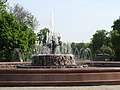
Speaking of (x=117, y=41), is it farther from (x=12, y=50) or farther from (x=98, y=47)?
(x=98, y=47)

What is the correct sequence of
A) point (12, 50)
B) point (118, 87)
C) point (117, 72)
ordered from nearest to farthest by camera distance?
point (118, 87), point (117, 72), point (12, 50)

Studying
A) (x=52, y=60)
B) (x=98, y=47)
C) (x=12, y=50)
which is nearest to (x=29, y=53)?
(x=12, y=50)

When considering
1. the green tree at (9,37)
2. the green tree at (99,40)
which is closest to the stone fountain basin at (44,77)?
the green tree at (9,37)

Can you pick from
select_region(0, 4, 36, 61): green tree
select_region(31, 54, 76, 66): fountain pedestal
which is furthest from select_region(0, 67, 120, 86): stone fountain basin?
select_region(0, 4, 36, 61): green tree

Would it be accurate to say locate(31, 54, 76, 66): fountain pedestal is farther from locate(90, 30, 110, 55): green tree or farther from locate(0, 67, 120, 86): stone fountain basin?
locate(90, 30, 110, 55): green tree

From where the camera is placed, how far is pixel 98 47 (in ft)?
393

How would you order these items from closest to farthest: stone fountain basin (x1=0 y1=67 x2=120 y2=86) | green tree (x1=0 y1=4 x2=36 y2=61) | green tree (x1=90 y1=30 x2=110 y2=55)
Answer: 1. stone fountain basin (x1=0 y1=67 x2=120 y2=86)
2. green tree (x1=0 y1=4 x2=36 y2=61)
3. green tree (x1=90 y1=30 x2=110 y2=55)

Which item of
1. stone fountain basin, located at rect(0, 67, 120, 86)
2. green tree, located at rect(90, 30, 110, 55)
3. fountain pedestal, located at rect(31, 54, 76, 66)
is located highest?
green tree, located at rect(90, 30, 110, 55)

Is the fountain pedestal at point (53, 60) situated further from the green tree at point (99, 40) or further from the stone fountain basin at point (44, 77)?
the green tree at point (99, 40)

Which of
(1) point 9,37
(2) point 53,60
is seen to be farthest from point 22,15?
(2) point 53,60

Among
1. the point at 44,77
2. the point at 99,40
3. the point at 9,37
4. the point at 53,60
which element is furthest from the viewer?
the point at 99,40

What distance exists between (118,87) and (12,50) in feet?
124

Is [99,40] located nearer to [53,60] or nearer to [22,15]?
[22,15]

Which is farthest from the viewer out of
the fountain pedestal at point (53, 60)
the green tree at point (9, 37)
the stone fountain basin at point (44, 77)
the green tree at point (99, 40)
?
the green tree at point (99, 40)
